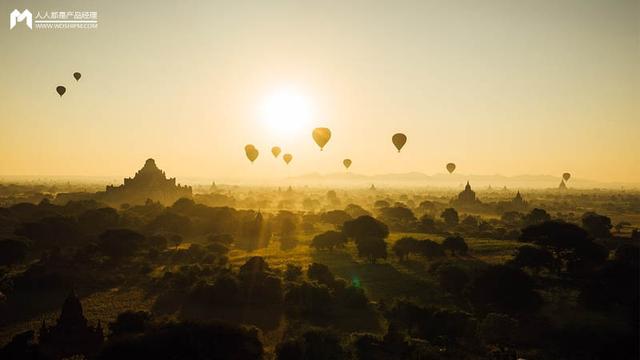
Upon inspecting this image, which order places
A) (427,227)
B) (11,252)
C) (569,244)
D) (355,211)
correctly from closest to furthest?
(569,244) < (11,252) < (427,227) < (355,211)

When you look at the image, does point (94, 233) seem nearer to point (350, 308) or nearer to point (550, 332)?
point (350, 308)

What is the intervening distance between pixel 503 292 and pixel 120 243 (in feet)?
173

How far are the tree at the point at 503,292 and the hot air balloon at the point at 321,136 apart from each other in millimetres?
62149

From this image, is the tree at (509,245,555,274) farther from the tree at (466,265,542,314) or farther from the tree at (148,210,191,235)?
the tree at (148,210,191,235)

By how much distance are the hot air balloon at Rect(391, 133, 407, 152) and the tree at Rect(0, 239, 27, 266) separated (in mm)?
77237

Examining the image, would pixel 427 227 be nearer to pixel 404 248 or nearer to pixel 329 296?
pixel 404 248

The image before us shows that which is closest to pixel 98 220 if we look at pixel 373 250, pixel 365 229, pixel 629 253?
pixel 365 229

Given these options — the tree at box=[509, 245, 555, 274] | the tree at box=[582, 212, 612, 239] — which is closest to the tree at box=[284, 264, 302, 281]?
the tree at box=[509, 245, 555, 274]

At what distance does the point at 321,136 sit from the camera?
353ft

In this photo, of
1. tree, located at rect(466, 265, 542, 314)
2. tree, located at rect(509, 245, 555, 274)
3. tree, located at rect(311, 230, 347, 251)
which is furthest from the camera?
tree, located at rect(311, 230, 347, 251)

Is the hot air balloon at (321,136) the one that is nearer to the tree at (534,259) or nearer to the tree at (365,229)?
the tree at (365,229)

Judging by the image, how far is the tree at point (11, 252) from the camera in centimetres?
6206

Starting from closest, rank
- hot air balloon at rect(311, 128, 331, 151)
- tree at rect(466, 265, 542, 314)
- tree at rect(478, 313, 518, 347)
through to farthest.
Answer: tree at rect(478, 313, 518, 347)
tree at rect(466, 265, 542, 314)
hot air balloon at rect(311, 128, 331, 151)

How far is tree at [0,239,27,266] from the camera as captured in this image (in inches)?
2443
